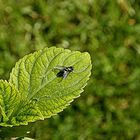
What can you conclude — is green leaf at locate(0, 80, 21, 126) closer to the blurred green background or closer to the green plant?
the green plant

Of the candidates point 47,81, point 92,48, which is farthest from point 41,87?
point 92,48

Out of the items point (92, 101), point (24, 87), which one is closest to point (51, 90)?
point (24, 87)

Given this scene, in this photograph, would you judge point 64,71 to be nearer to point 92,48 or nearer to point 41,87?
point 41,87

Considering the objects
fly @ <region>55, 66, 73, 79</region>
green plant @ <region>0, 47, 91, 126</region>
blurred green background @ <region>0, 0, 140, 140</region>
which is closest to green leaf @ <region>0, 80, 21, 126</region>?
green plant @ <region>0, 47, 91, 126</region>

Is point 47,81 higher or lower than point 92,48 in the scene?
lower

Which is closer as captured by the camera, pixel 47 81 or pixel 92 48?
pixel 47 81
